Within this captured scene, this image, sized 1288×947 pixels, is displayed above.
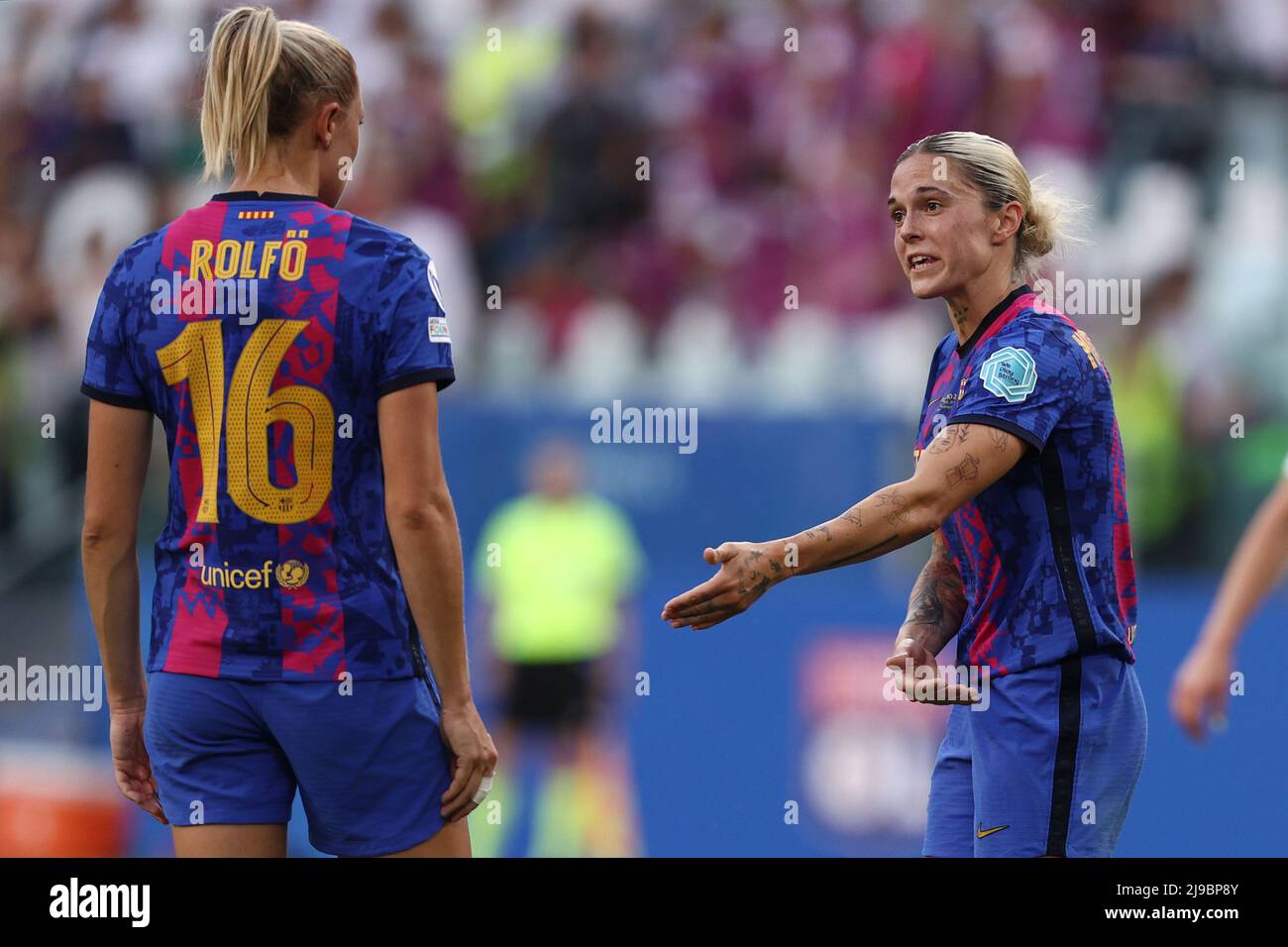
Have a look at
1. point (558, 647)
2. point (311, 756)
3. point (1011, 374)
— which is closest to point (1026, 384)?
point (1011, 374)

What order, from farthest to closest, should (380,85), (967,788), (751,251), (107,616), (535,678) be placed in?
(380,85), (751,251), (535,678), (967,788), (107,616)

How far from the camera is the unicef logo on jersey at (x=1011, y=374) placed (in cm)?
339

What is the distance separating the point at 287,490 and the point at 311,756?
506mm

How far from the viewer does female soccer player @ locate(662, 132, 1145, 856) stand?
3.36 m

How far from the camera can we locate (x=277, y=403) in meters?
3.20

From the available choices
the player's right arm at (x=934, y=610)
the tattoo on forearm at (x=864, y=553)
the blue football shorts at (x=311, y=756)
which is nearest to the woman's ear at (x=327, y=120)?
the blue football shorts at (x=311, y=756)

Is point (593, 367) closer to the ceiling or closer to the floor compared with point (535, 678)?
closer to the ceiling

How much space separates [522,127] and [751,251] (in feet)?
5.70

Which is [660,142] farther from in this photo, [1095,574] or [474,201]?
[1095,574]

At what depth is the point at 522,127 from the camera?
1064 centimetres

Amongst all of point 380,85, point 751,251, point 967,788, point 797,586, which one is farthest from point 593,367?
point 967,788

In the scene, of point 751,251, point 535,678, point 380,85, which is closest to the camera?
point 535,678

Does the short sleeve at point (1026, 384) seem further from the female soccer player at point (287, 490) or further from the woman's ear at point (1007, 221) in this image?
the female soccer player at point (287, 490)

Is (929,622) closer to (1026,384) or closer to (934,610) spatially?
(934,610)
